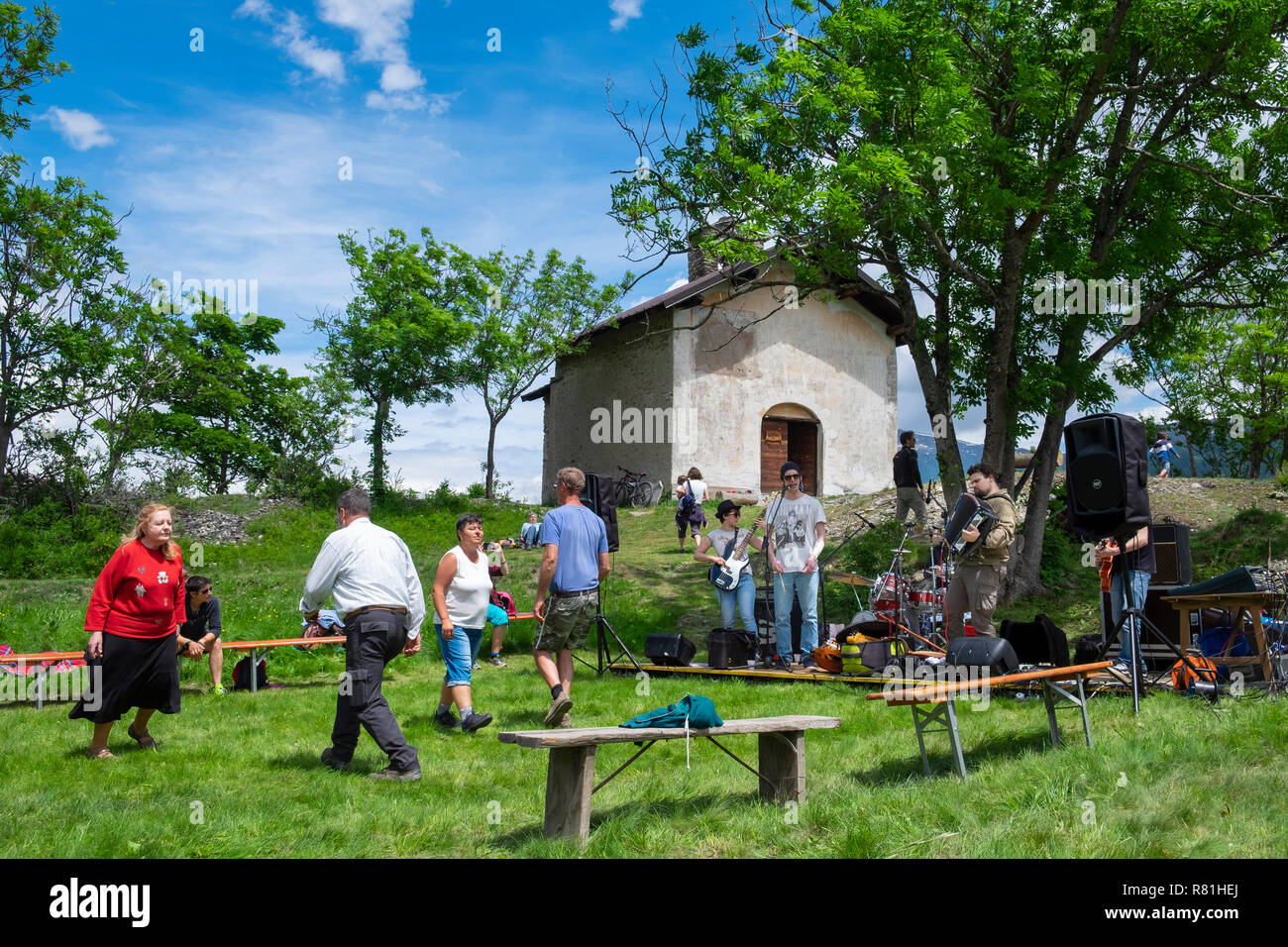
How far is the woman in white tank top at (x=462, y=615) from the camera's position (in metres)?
7.25

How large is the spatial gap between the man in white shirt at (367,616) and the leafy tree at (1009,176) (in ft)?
23.9

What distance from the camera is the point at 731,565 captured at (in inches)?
414

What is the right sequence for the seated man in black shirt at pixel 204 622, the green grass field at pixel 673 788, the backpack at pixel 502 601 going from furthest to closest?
the backpack at pixel 502 601 < the seated man in black shirt at pixel 204 622 < the green grass field at pixel 673 788

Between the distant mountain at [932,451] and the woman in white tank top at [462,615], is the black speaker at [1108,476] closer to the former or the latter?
the woman in white tank top at [462,615]

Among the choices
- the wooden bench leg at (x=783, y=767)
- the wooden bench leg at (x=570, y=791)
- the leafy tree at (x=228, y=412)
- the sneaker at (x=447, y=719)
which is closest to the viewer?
the wooden bench leg at (x=570, y=791)

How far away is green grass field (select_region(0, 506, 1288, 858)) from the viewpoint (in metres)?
4.16

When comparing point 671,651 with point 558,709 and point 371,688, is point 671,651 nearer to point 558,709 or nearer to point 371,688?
point 558,709

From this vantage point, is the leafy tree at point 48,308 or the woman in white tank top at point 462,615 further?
the leafy tree at point 48,308

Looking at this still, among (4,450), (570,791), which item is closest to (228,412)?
(4,450)

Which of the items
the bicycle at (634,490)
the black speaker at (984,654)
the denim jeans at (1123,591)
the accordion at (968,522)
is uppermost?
the bicycle at (634,490)

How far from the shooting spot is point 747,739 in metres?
6.77

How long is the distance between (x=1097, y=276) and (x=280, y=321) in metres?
32.7

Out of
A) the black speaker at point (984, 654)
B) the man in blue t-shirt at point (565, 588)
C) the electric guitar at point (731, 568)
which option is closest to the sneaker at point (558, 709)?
the man in blue t-shirt at point (565, 588)
